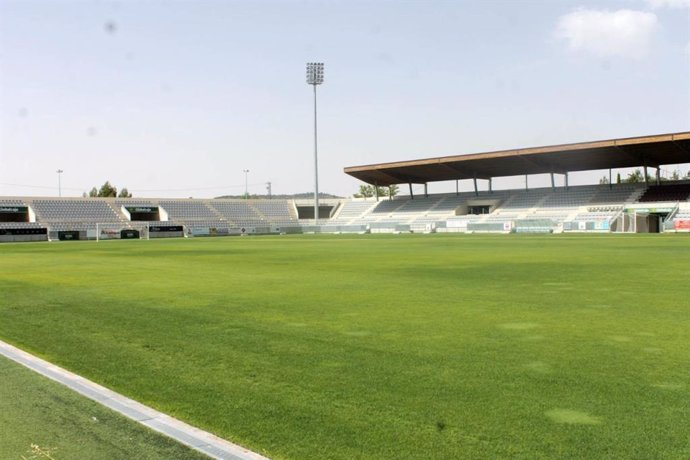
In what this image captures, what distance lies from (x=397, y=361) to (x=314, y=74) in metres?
79.6

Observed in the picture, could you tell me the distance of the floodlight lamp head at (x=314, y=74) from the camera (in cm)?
8225

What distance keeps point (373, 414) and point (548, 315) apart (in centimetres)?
559

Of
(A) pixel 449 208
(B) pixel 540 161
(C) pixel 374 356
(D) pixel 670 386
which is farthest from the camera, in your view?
(A) pixel 449 208

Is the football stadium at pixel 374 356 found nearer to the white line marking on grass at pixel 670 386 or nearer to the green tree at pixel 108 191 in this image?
the white line marking on grass at pixel 670 386

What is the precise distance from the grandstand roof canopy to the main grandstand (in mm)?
108

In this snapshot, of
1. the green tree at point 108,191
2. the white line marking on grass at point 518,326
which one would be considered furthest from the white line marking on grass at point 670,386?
the green tree at point 108,191

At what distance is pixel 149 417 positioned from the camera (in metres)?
4.61

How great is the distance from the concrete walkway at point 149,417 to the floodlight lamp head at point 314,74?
7917 cm

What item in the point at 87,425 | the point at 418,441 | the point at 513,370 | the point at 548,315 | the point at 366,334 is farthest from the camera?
the point at 548,315

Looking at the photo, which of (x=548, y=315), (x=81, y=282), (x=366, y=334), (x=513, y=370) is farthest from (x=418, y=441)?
(x=81, y=282)

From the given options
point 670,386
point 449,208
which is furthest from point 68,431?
point 449,208

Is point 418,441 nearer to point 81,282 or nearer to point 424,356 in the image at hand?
point 424,356

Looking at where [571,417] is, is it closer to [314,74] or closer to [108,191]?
[314,74]

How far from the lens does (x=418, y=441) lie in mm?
4094
